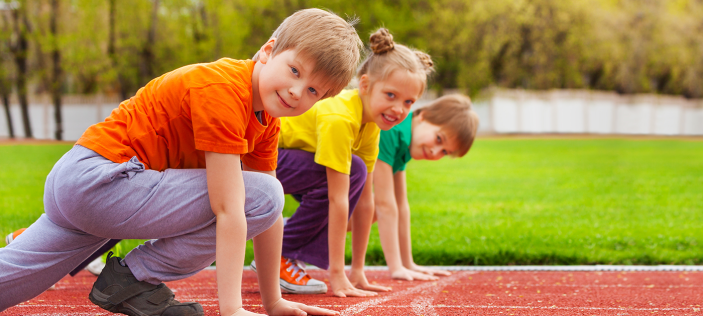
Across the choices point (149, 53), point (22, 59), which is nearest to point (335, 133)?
point (149, 53)

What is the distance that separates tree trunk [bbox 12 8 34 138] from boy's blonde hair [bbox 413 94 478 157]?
25860mm

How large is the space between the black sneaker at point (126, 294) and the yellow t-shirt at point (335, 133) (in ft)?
3.46

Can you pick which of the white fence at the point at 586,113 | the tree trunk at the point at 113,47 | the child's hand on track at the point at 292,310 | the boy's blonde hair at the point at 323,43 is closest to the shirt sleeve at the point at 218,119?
the boy's blonde hair at the point at 323,43

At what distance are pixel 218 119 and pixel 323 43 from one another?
457 millimetres

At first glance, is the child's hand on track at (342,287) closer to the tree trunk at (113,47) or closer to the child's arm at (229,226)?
the child's arm at (229,226)

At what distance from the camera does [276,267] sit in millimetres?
2447

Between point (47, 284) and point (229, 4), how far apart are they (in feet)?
84.0

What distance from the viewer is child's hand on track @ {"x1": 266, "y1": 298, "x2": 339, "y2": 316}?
237cm

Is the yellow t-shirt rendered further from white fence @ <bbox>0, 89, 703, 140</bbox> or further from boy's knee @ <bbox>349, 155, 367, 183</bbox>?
white fence @ <bbox>0, 89, 703, 140</bbox>

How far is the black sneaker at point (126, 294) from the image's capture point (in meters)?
2.09

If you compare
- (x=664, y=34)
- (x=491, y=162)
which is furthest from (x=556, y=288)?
(x=664, y=34)

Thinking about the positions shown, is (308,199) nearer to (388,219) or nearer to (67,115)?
(388,219)

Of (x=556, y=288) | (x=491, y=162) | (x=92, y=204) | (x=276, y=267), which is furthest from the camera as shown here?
(x=491, y=162)

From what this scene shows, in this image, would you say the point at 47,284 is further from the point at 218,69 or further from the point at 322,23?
the point at 322,23
